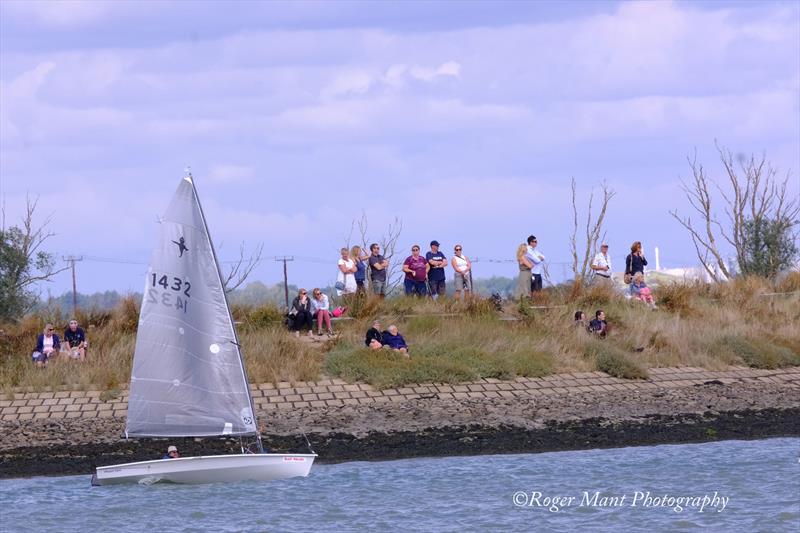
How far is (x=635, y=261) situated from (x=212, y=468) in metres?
14.0

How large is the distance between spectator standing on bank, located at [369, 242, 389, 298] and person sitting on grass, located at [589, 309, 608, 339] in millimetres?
4446

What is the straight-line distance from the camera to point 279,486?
2003 cm

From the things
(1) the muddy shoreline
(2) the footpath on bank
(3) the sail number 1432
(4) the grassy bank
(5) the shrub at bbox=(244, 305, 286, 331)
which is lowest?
(1) the muddy shoreline

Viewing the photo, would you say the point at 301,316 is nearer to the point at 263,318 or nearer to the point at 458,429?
the point at 263,318

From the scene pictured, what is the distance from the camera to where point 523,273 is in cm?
3008

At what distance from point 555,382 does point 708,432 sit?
3.80 m

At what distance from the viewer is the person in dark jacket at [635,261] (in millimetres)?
29797

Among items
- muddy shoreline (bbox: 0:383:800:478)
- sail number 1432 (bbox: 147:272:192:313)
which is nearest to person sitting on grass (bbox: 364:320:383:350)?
muddy shoreline (bbox: 0:383:800:478)

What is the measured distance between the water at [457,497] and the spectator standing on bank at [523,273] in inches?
317

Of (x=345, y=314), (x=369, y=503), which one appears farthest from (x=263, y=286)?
(x=369, y=503)

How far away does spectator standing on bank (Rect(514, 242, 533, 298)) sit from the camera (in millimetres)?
29312

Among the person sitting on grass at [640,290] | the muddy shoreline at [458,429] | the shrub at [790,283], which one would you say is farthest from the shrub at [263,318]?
the shrub at [790,283]

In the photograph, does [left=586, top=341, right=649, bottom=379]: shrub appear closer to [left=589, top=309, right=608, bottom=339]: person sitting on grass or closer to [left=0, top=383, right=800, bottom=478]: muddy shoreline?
[left=589, top=309, right=608, bottom=339]: person sitting on grass

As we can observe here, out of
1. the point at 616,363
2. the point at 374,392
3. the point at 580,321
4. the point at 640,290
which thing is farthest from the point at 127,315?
the point at 640,290
